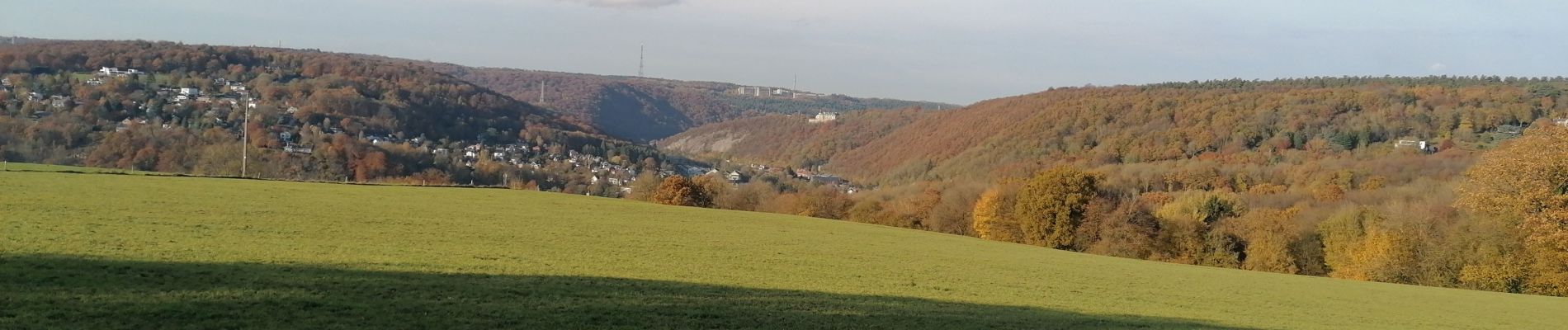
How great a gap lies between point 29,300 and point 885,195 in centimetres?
8704

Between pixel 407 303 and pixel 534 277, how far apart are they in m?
5.31

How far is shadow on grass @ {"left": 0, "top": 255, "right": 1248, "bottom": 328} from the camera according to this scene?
1405cm

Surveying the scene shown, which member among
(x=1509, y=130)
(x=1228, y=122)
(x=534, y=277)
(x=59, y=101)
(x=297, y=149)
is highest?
(x=1509, y=130)

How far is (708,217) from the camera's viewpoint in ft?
188

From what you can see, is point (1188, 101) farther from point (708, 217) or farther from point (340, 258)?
point (340, 258)

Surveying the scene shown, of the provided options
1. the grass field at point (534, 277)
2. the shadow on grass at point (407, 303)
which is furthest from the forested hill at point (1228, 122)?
the shadow on grass at point (407, 303)

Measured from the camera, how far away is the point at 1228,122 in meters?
135

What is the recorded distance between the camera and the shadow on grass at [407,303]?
14.0m

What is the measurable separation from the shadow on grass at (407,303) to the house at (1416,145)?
104352mm

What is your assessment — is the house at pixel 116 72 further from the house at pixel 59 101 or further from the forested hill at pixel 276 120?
the house at pixel 59 101

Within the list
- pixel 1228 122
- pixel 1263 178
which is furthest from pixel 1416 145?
pixel 1263 178

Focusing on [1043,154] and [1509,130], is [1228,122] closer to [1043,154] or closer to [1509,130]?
[1043,154]

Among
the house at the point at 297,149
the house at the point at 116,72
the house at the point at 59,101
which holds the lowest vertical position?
the house at the point at 297,149

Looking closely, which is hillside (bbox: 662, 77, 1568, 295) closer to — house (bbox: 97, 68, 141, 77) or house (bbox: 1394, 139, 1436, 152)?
house (bbox: 1394, 139, 1436, 152)
